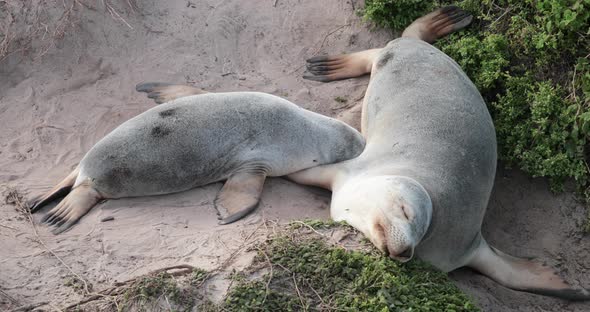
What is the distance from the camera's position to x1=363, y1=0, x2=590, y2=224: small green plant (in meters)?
4.88

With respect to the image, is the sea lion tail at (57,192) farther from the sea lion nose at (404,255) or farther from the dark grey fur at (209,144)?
the sea lion nose at (404,255)

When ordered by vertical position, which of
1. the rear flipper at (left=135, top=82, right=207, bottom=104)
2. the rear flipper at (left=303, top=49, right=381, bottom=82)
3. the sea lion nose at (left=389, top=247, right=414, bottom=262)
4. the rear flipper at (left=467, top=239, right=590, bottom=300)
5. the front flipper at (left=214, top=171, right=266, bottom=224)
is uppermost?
the rear flipper at (left=135, top=82, right=207, bottom=104)

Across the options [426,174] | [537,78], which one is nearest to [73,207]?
[426,174]

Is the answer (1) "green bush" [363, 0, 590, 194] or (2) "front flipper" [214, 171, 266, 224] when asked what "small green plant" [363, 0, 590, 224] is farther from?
(2) "front flipper" [214, 171, 266, 224]

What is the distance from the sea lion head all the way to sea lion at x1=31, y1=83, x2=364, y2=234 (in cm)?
68

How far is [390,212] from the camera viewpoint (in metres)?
4.05

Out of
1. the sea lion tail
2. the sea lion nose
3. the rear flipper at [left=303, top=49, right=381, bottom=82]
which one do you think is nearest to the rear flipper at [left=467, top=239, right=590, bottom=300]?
the sea lion nose

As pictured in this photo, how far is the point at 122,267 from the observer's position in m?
3.92

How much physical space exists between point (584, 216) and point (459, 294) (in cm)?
162

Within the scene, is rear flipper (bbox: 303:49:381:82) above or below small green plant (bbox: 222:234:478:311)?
above

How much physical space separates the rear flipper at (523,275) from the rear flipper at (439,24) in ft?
6.55

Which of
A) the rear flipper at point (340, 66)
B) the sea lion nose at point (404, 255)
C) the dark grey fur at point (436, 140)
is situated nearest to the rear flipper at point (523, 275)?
the dark grey fur at point (436, 140)

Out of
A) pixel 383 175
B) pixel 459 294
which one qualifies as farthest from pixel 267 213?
pixel 459 294

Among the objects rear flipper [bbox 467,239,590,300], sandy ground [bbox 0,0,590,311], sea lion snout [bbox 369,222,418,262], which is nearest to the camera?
sea lion snout [bbox 369,222,418,262]
